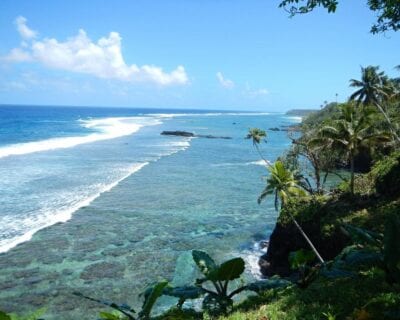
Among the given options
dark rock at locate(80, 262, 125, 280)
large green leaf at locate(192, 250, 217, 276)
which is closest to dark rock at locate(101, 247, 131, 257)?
dark rock at locate(80, 262, 125, 280)

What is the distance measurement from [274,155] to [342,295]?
56082 mm

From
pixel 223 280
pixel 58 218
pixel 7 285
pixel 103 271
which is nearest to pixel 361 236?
pixel 223 280

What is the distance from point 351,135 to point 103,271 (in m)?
15.2

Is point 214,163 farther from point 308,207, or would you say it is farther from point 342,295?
point 342,295

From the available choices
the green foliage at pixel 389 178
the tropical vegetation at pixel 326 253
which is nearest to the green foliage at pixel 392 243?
the tropical vegetation at pixel 326 253

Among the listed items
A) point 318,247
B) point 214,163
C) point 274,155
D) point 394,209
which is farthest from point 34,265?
point 274,155

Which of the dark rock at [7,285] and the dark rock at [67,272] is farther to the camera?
the dark rock at [67,272]

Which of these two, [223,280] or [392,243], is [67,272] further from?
[392,243]

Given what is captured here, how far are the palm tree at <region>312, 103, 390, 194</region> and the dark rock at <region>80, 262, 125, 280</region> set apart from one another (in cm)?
1342

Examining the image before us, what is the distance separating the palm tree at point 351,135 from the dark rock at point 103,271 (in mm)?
13418

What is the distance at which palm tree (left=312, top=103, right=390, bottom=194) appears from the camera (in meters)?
24.4

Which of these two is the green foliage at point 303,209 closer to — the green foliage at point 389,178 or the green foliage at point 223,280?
the green foliage at point 389,178

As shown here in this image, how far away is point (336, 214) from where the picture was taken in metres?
21.5

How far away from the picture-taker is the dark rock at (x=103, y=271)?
1856 centimetres
